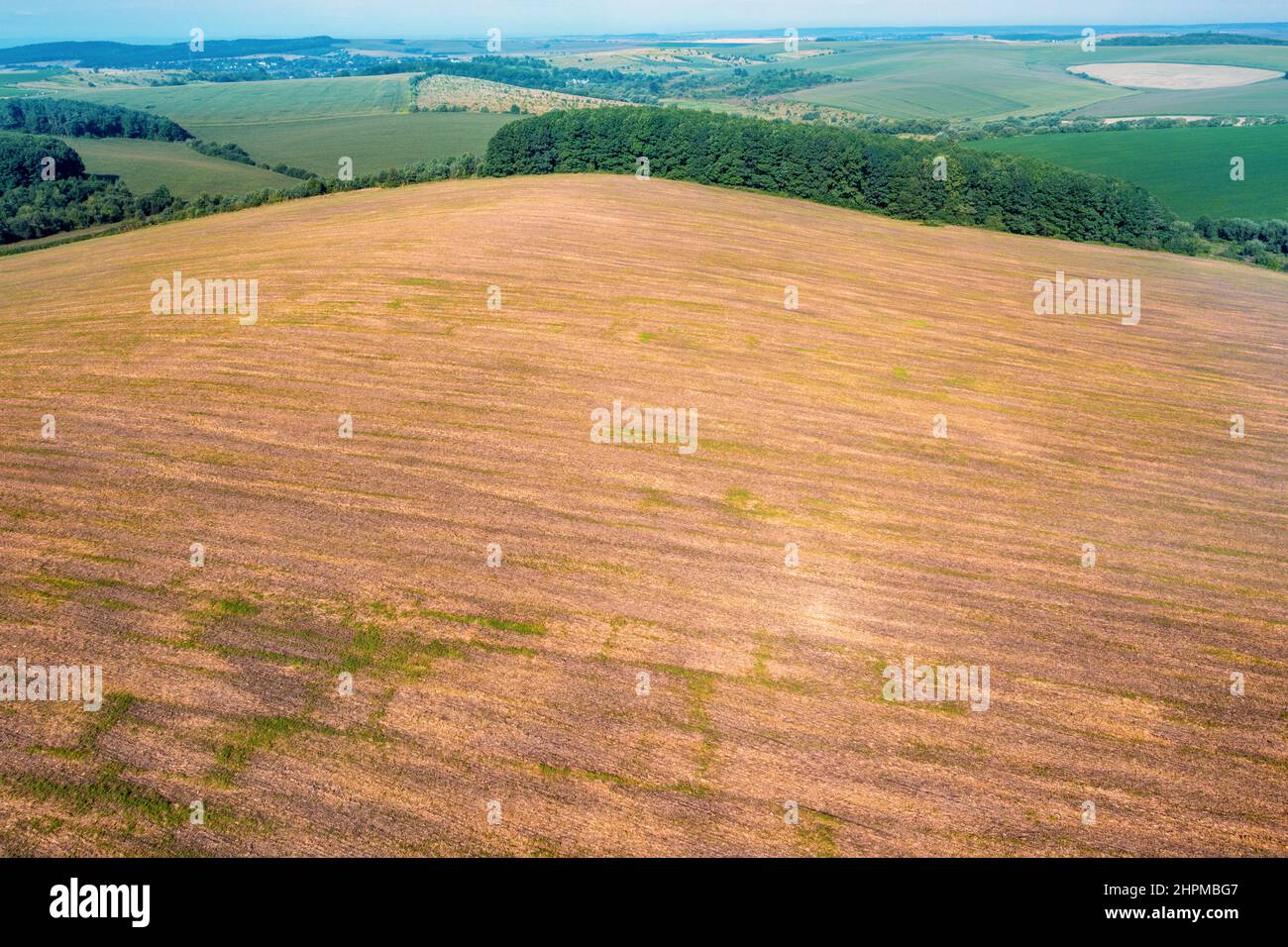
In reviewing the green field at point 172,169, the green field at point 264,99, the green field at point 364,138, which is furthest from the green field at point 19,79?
the green field at point 172,169

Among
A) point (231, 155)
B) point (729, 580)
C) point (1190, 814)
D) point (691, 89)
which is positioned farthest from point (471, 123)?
point (1190, 814)

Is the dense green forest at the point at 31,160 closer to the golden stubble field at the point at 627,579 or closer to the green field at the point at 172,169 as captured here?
the green field at the point at 172,169

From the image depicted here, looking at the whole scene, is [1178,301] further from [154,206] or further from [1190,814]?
[154,206]

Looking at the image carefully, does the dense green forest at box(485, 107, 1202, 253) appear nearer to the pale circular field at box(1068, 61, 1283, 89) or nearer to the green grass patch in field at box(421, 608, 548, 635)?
the green grass patch in field at box(421, 608, 548, 635)

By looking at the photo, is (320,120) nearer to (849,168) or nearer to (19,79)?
(849,168)

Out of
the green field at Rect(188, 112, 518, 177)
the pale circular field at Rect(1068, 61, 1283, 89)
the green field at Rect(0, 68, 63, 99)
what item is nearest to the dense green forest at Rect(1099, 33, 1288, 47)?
the pale circular field at Rect(1068, 61, 1283, 89)
